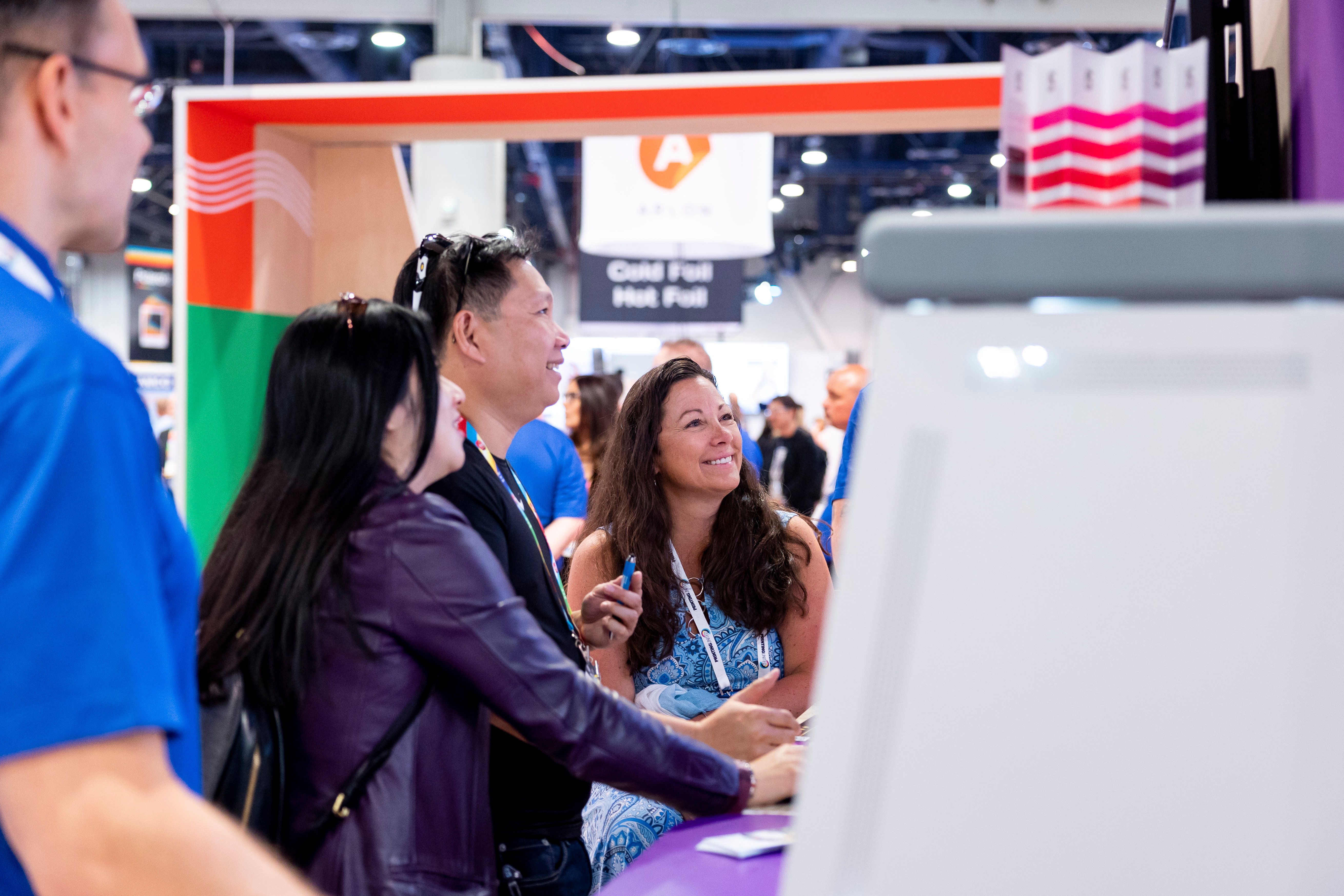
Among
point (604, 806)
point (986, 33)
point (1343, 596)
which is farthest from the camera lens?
point (986, 33)

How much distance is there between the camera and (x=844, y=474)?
4.20 m

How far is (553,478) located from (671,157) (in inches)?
135

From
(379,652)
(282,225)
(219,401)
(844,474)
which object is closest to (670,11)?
(282,225)

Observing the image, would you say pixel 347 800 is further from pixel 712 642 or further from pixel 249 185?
pixel 249 185

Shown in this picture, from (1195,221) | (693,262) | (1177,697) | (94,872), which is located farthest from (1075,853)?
(693,262)

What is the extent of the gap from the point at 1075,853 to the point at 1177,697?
0.36 ft

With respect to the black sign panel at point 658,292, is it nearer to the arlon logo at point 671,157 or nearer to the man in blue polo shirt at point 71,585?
the arlon logo at point 671,157

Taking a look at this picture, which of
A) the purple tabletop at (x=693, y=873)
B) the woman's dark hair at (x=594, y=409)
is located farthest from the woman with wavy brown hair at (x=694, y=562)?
the woman's dark hair at (x=594, y=409)

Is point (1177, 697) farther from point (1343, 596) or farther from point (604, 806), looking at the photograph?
point (604, 806)

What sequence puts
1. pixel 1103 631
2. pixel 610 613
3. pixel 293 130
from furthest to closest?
pixel 293 130, pixel 610 613, pixel 1103 631

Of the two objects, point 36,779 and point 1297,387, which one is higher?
point 1297,387

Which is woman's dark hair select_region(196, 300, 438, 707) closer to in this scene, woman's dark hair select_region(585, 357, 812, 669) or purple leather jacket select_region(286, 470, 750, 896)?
purple leather jacket select_region(286, 470, 750, 896)

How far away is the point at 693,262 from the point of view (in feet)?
31.5

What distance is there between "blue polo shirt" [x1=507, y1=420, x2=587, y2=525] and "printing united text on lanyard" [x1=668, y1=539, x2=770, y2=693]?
1493 millimetres
